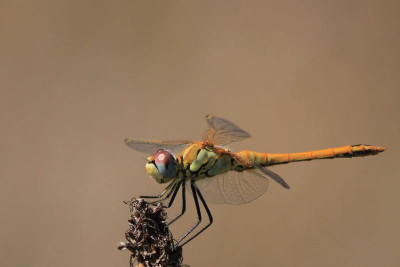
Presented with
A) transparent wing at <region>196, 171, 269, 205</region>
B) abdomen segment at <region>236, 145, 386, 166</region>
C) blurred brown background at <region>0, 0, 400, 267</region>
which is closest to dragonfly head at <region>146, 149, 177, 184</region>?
transparent wing at <region>196, 171, 269, 205</region>

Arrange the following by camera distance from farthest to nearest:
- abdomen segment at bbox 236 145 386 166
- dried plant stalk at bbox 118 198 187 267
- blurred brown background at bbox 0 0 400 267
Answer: blurred brown background at bbox 0 0 400 267 < abdomen segment at bbox 236 145 386 166 < dried plant stalk at bbox 118 198 187 267

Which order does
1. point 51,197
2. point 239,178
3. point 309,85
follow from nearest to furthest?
point 239,178
point 51,197
point 309,85

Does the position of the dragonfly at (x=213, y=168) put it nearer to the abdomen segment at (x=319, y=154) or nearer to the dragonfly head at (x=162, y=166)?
the dragonfly head at (x=162, y=166)

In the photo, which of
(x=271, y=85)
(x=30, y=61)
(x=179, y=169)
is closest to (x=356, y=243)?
(x=271, y=85)

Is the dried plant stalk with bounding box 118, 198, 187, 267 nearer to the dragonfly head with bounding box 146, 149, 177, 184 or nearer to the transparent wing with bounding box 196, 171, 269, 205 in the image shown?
the dragonfly head with bounding box 146, 149, 177, 184

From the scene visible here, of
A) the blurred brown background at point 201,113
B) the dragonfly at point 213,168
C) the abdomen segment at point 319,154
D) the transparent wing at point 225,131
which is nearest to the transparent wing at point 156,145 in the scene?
the dragonfly at point 213,168

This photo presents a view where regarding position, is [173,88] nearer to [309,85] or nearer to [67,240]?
[309,85]
